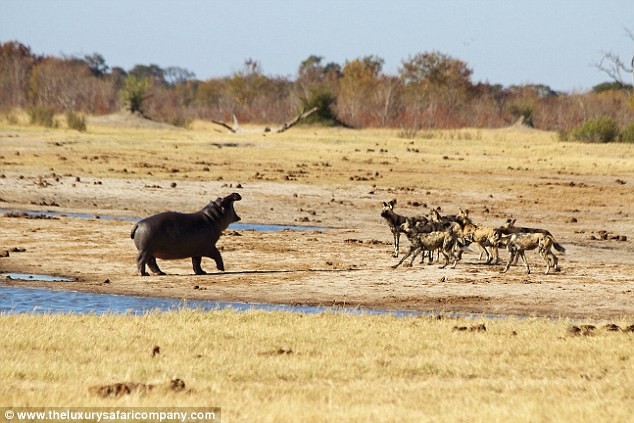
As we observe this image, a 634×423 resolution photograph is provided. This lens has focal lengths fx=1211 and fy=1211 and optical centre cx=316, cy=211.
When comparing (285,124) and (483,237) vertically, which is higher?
(483,237)

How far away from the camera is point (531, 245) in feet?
64.0

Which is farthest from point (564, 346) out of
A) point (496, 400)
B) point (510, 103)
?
point (510, 103)

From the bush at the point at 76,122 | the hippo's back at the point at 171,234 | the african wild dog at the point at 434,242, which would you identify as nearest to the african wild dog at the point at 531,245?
the african wild dog at the point at 434,242

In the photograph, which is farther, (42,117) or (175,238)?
(42,117)

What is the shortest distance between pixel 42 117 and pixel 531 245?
31.4 m

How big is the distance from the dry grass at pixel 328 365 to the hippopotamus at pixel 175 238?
5029 mm

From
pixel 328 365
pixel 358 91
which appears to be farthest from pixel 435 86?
pixel 328 365

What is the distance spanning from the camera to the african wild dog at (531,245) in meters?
19.4

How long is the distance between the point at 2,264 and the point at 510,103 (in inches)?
1946

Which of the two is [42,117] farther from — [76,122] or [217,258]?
[217,258]

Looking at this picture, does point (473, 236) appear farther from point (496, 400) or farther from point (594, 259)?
point (496, 400)

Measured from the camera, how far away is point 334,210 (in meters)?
28.6

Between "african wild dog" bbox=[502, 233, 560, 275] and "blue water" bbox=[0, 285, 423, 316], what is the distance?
377 centimetres

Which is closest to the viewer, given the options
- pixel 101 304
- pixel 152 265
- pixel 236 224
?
pixel 101 304
